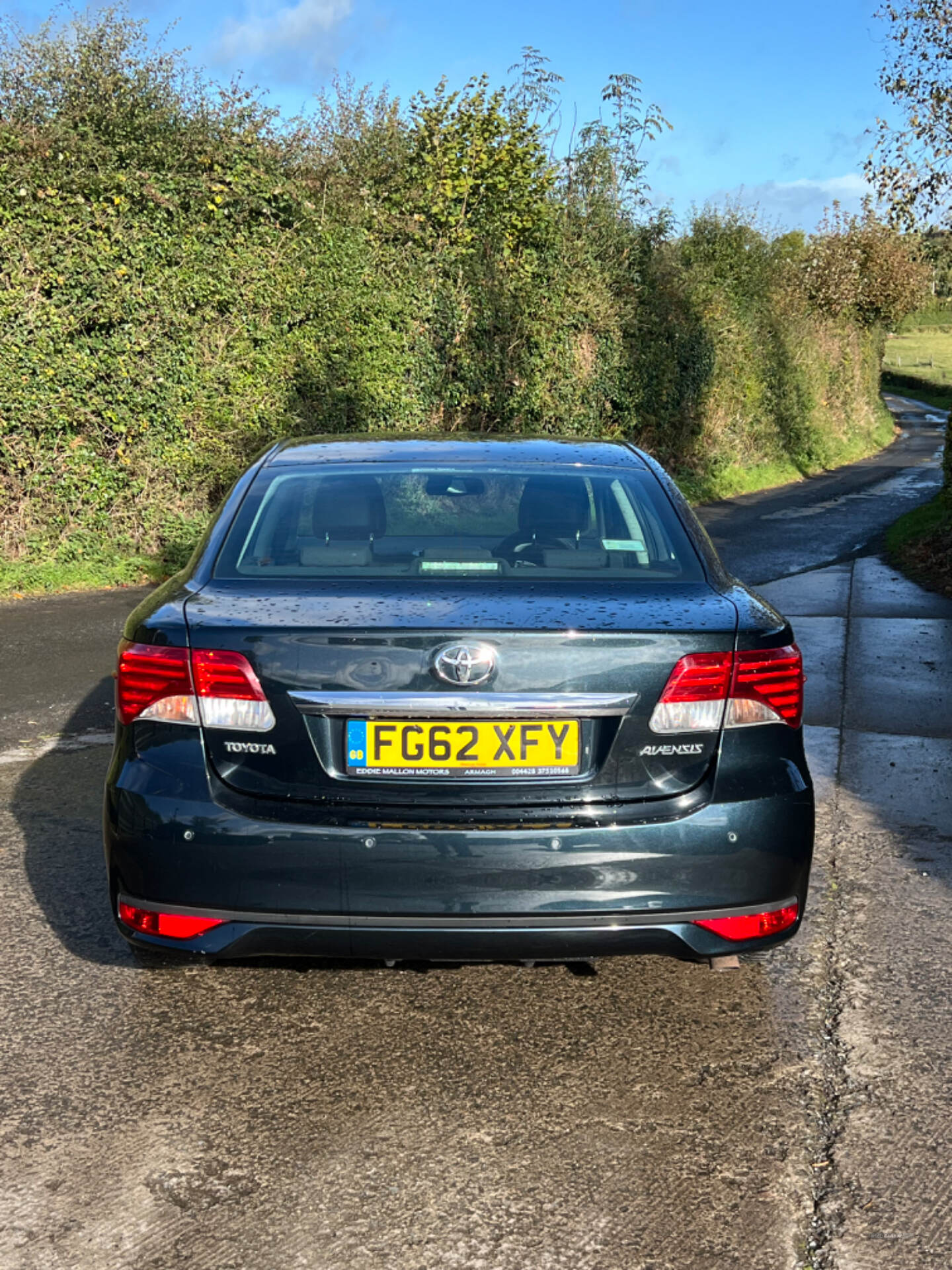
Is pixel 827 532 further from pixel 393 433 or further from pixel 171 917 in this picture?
pixel 171 917

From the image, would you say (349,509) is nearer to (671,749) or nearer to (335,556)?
(335,556)

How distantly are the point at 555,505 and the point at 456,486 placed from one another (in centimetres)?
32

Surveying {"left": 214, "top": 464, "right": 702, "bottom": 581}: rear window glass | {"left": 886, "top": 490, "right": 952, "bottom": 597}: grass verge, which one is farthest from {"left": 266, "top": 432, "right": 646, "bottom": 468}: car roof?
{"left": 886, "top": 490, "right": 952, "bottom": 597}: grass verge

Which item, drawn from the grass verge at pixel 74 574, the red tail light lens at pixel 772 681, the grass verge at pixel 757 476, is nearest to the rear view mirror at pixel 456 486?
the red tail light lens at pixel 772 681

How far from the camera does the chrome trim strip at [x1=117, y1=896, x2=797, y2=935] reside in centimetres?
329

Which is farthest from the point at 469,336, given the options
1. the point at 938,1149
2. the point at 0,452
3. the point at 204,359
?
the point at 938,1149

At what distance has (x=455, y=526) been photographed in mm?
4184

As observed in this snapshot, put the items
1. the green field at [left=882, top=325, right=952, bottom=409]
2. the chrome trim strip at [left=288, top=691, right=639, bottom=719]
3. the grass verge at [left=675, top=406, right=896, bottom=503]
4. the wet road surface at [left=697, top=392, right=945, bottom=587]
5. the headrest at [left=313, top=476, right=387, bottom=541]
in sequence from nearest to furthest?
the chrome trim strip at [left=288, top=691, right=639, bottom=719], the headrest at [left=313, top=476, right=387, bottom=541], the wet road surface at [left=697, top=392, right=945, bottom=587], the grass verge at [left=675, top=406, right=896, bottom=503], the green field at [left=882, top=325, right=952, bottom=409]

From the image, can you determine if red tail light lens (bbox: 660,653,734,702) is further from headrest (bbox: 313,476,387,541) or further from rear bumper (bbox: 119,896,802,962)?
headrest (bbox: 313,476,387,541)

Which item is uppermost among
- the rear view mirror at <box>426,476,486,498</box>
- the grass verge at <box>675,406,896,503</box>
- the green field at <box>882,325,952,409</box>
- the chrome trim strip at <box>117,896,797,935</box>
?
the rear view mirror at <box>426,476,486,498</box>

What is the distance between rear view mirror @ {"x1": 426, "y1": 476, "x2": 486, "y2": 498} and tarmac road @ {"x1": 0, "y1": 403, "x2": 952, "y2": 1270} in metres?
1.46

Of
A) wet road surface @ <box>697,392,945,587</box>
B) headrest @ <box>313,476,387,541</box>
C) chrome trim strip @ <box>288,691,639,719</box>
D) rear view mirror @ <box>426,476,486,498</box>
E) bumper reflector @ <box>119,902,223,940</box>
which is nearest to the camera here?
chrome trim strip @ <box>288,691,639,719</box>

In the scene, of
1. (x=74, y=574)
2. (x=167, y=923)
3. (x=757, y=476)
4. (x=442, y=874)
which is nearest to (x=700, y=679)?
→ (x=442, y=874)

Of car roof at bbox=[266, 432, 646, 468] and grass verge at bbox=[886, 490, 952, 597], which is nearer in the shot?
car roof at bbox=[266, 432, 646, 468]
